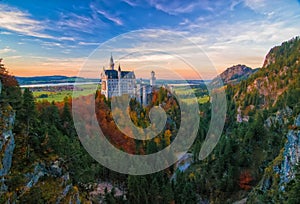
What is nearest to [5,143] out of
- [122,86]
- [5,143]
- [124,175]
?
[5,143]

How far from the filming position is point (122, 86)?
4772cm

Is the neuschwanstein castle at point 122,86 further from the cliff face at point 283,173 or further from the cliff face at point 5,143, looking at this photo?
the cliff face at point 5,143

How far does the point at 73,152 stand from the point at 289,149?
1548 centimetres

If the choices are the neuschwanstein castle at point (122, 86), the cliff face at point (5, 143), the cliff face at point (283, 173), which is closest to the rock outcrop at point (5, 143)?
the cliff face at point (5, 143)

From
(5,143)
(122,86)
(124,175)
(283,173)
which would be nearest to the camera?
(5,143)

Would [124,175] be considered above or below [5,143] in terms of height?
below

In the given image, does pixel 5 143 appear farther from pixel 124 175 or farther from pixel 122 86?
pixel 122 86

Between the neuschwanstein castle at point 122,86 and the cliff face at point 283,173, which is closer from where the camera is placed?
the cliff face at point 283,173

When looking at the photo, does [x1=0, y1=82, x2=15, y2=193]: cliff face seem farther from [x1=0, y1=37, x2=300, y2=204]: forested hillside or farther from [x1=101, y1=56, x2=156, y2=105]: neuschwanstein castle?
[x1=101, y1=56, x2=156, y2=105]: neuschwanstein castle

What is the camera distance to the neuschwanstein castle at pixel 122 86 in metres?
45.2

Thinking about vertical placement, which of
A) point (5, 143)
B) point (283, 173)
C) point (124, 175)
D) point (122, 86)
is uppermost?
point (122, 86)

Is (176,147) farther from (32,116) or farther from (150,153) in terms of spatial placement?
(32,116)

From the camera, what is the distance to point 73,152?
18641 millimetres

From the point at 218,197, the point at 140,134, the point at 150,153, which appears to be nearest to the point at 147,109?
the point at 140,134
